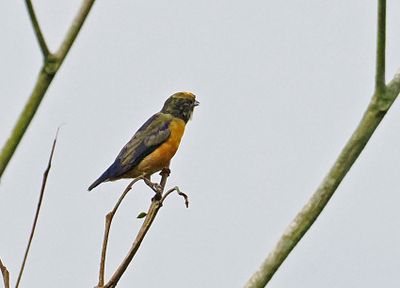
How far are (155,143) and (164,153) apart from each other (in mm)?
105

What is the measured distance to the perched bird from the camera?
20.4ft

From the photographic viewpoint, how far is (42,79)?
1.37m

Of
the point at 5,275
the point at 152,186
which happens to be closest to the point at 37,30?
the point at 5,275

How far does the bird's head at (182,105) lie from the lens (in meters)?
6.57

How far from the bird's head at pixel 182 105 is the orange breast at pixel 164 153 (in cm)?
7

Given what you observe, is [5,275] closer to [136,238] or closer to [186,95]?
[136,238]

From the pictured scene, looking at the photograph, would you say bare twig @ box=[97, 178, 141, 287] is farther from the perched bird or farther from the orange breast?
the perched bird

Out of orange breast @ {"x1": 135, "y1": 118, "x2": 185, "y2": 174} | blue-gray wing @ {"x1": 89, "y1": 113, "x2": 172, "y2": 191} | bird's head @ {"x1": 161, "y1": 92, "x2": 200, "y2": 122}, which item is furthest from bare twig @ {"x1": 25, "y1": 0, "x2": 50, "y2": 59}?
bird's head @ {"x1": 161, "y1": 92, "x2": 200, "y2": 122}

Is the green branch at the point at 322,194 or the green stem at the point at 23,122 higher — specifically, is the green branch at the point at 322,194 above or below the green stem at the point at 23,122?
below

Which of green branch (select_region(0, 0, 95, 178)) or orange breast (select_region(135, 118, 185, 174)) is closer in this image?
green branch (select_region(0, 0, 95, 178))

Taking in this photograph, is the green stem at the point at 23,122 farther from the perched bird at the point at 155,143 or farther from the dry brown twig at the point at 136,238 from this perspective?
the perched bird at the point at 155,143

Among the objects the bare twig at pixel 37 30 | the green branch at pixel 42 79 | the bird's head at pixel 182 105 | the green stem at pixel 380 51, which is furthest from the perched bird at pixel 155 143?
the green branch at pixel 42 79

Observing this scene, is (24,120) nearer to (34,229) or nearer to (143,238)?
(34,229)

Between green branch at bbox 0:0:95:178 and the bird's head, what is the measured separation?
5.04 meters
